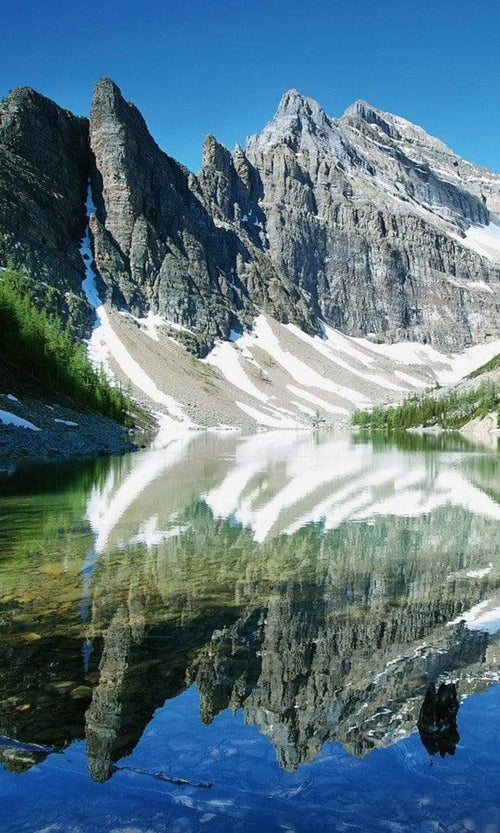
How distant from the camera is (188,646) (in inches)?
388

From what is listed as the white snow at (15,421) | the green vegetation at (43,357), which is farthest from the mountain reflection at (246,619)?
the green vegetation at (43,357)

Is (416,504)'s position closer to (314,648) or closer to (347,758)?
(314,648)

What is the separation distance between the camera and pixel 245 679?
8734mm

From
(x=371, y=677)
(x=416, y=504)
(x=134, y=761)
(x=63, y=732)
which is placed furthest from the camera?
(x=416, y=504)

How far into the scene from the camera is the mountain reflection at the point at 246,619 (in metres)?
7.63

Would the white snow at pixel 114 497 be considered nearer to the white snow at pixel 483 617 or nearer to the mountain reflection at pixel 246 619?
the mountain reflection at pixel 246 619

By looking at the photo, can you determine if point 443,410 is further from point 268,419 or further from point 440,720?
point 440,720

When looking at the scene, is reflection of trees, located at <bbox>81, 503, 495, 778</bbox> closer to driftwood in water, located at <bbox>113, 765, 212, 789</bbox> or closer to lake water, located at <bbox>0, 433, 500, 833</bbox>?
lake water, located at <bbox>0, 433, 500, 833</bbox>

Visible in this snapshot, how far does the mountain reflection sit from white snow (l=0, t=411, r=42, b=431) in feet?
79.0

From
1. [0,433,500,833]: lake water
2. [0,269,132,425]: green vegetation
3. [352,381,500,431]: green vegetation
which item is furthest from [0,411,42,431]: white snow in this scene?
[352,381,500,431]: green vegetation

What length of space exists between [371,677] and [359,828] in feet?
10.9

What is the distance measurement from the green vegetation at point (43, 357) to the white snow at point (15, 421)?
20789 mm

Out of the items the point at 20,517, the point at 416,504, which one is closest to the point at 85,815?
the point at 20,517

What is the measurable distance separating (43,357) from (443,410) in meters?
101
